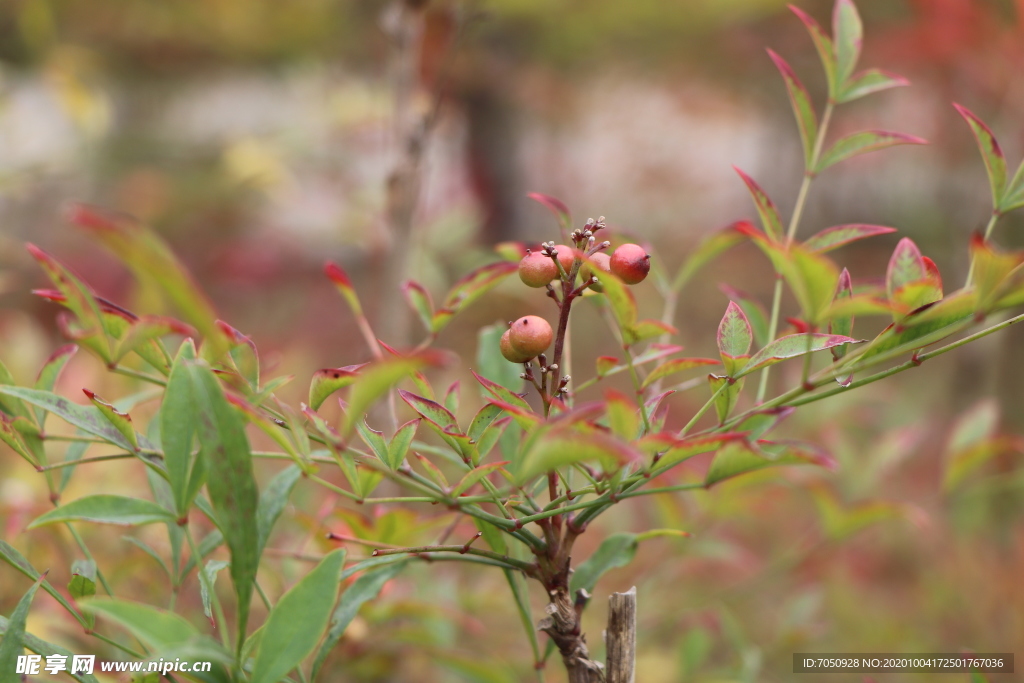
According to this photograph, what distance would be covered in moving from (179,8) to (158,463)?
9.25ft

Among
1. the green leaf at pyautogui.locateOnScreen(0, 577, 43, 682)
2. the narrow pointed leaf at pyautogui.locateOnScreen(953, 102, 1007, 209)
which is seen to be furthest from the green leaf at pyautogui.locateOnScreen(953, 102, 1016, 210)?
the green leaf at pyautogui.locateOnScreen(0, 577, 43, 682)

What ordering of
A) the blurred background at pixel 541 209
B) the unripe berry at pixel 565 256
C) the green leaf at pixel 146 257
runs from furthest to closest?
the blurred background at pixel 541 209
the unripe berry at pixel 565 256
the green leaf at pixel 146 257

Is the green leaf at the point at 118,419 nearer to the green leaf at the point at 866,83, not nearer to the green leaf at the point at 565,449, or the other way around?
the green leaf at the point at 565,449

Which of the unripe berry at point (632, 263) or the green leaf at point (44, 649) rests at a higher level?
the unripe berry at point (632, 263)

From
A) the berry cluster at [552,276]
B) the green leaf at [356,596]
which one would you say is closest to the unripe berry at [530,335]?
the berry cluster at [552,276]

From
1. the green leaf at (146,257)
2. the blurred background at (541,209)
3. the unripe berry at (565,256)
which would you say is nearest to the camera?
the green leaf at (146,257)

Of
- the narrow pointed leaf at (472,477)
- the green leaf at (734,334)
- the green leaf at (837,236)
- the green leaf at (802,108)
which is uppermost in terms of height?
the green leaf at (802,108)

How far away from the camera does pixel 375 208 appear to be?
3.02 feet

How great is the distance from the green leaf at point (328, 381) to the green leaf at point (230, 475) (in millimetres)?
29

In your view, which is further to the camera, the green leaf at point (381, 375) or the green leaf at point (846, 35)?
the green leaf at point (846, 35)

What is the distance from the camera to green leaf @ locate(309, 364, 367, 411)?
196 millimetres

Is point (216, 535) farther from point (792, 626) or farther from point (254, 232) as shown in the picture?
point (254, 232)

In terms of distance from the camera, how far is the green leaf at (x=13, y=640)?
197mm

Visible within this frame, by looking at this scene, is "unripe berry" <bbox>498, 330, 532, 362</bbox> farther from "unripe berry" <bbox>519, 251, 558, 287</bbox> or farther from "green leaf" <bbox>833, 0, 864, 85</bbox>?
"green leaf" <bbox>833, 0, 864, 85</bbox>
